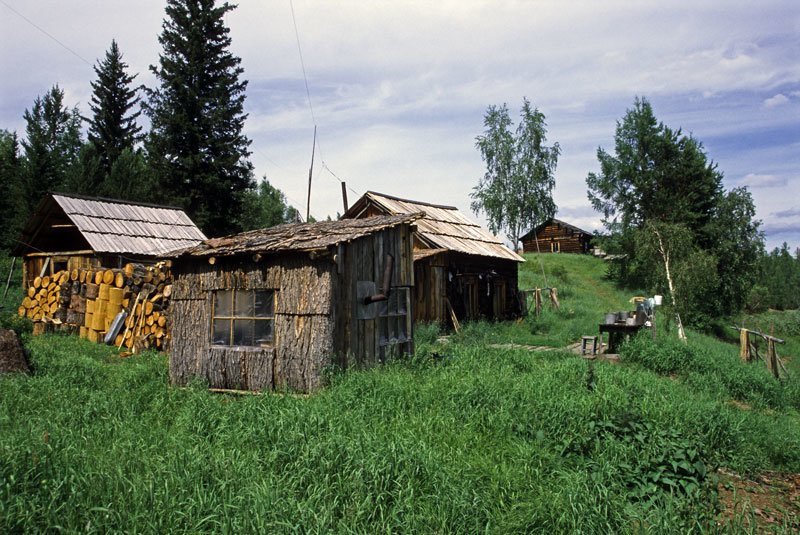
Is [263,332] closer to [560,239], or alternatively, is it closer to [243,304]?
[243,304]

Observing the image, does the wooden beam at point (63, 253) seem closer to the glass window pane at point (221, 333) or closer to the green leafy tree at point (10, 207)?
the glass window pane at point (221, 333)

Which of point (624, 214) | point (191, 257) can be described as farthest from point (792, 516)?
point (624, 214)

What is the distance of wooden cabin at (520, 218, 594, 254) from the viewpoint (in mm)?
52000

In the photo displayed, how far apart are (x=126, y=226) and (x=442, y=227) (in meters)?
10.6

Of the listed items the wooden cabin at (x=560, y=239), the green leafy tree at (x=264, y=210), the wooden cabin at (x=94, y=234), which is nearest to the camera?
the wooden cabin at (x=94, y=234)

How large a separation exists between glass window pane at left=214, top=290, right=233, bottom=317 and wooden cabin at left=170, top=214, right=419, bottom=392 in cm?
2

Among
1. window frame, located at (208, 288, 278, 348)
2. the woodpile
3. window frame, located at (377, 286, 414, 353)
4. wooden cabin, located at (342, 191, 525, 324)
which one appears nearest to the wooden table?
wooden cabin, located at (342, 191, 525, 324)

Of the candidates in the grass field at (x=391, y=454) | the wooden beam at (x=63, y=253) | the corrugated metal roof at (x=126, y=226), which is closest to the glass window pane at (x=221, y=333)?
the grass field at (x=391, y=454)

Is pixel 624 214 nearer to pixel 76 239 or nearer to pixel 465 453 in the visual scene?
pixel 76 239

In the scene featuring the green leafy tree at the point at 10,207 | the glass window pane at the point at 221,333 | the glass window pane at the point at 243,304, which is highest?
the green leafy tree at the point at 10,207

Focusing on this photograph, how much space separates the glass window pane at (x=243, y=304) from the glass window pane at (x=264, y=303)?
12 centimetres

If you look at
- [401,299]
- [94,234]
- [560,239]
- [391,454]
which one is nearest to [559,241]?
[560,239]

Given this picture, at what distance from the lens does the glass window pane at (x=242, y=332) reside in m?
9.49

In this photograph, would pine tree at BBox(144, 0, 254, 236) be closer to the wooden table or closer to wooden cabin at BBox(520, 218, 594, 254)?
A: the wooden table
